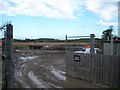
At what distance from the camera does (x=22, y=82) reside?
1407 centimetres

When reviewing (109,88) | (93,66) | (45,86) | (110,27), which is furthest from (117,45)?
(110,27)

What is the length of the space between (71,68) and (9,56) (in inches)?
336

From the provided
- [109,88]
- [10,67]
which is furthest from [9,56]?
[109,88]

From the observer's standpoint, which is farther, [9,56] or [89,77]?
[89,77]

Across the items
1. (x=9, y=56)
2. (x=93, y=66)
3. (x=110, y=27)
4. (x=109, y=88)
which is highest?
(x=110, y=27)

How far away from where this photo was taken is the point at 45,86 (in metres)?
13.0

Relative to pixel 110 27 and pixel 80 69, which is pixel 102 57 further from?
pixel 110 27

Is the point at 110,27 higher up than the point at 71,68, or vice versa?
the point at 110,27

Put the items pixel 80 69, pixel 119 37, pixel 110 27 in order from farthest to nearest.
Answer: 1. pixel 110 27
2. pixel 119 37
3. pixel 80 69

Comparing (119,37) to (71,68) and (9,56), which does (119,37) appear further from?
(9,56)

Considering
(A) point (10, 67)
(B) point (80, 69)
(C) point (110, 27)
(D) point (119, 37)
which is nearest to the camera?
(A) point (10, 67)

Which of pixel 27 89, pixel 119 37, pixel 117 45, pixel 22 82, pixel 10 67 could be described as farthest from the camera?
pixel 119 37

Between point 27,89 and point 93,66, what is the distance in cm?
482

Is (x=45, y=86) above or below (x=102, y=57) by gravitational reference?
below
